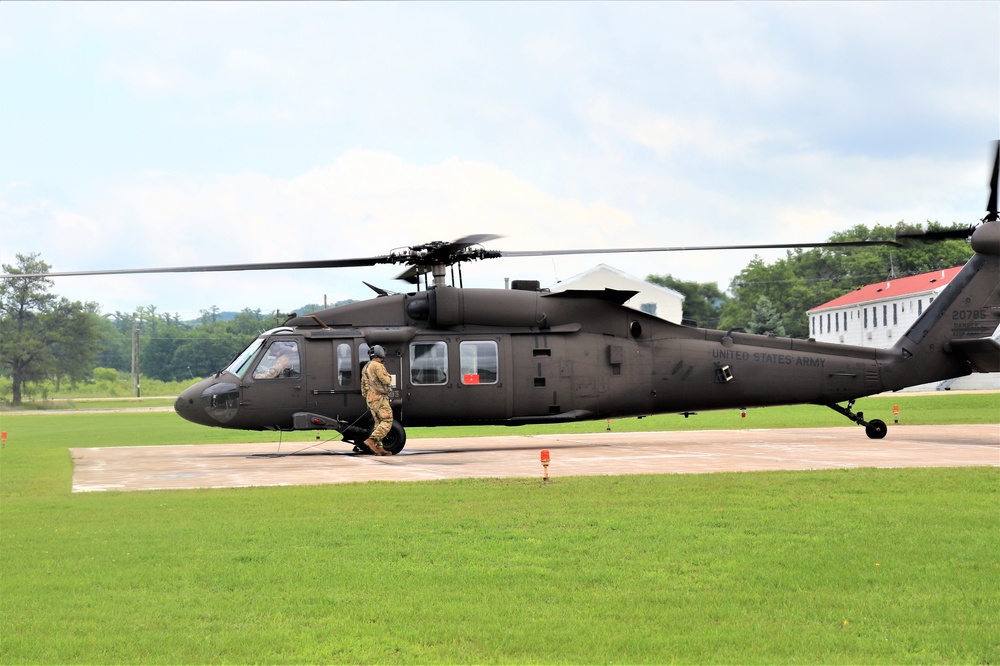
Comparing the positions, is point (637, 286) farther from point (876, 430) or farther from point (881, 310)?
point (876, 430)

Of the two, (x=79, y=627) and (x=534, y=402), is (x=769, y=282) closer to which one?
(x=534, y=402)

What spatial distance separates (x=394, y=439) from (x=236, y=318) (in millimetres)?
121991

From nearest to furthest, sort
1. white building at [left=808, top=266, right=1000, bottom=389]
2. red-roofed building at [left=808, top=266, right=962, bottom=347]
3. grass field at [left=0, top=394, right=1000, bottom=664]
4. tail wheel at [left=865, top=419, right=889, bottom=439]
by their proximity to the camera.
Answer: grass field at [left=0, top=394, right=1000, bottom=664]
tail wheel at [left=865, top=419, right=889, bottom=439]
white building at [left=808, top=266, right=1000, bottom=389]
red-roofed building at [left=808, top=266, right=962, bottom=347]

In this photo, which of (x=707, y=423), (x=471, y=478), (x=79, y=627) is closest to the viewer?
(x=79, y=627)

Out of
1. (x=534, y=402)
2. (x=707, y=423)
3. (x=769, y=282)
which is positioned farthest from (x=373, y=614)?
(x=769, y=282)

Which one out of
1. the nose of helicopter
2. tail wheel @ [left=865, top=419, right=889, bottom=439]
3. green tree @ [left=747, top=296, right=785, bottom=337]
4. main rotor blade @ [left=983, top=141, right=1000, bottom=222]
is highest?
green tree @ [left=747, top=296, right=785, bottom=337]

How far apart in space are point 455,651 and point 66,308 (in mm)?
110257

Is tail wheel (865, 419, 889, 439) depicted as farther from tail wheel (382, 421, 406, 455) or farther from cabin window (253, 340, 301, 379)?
cabin window (253, 340, 301, 379)

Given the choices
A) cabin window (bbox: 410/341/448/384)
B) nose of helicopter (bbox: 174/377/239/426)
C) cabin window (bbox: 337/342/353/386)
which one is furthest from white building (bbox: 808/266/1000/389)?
nose of helicopter (bbox: 174/377/239/426)

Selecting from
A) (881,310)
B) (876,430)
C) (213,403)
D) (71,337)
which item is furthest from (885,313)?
(71,337)

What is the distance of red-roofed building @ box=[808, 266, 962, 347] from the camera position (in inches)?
3223

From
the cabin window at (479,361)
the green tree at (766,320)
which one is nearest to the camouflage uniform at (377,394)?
Answer: the cabin window at (479,361)

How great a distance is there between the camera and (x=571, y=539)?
10.3 meters

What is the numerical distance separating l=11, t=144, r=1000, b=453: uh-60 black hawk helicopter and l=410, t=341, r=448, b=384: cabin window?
3 centimetres
